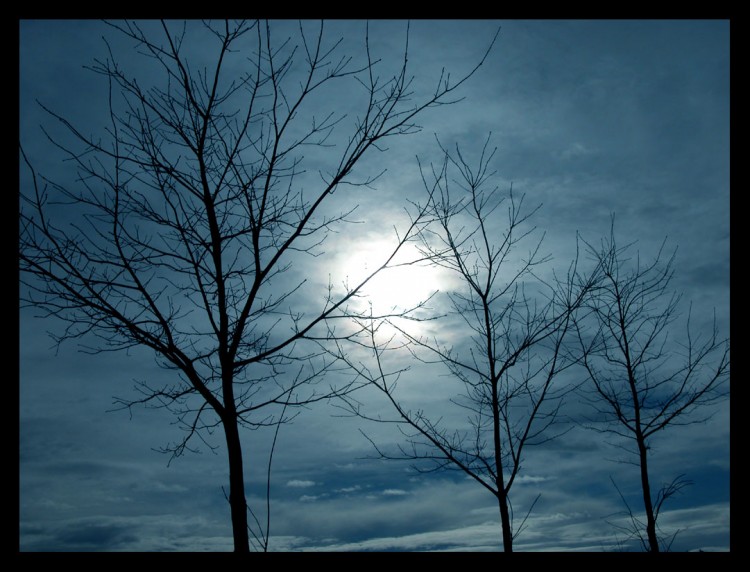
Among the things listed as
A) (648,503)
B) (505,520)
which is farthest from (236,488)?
(648,503)

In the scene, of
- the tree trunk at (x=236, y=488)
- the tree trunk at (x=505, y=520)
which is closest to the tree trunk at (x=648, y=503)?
the tree trunk at (x=505, y=520)

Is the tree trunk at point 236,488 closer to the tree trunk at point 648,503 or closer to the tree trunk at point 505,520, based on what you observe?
the tree trunk at point 505,520

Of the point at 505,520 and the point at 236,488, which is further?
the point at 505,520

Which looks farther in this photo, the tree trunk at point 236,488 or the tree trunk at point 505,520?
the tree trunk at point 505,520

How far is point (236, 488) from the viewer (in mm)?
4199

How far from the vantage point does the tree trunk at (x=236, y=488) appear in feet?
13.2

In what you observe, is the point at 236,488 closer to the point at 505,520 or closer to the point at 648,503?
the point at 505,520

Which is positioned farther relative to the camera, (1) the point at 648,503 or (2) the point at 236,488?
(1) the point at 648,503

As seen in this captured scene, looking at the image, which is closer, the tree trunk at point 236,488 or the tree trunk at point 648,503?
the tree trunk at point 236,488
